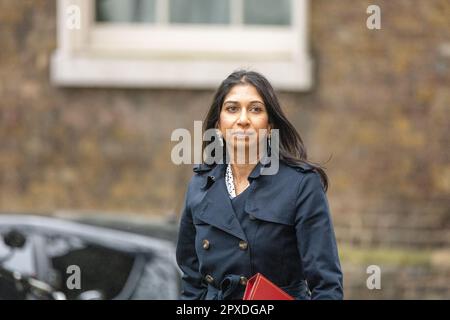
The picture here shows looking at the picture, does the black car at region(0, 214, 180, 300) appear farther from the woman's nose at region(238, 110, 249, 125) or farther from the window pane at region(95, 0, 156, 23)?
the window pane at region(95, 0, 156, 23)

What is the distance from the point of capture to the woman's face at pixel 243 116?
385cm

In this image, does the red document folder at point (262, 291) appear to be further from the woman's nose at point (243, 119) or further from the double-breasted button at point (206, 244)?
the woman's nose at point (243, 119)

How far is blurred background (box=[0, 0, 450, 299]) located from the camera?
34.3 feet

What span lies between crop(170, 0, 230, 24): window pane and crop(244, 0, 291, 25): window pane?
0.76ft

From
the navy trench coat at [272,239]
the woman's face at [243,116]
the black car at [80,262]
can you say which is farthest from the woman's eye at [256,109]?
the black car at [80,262]

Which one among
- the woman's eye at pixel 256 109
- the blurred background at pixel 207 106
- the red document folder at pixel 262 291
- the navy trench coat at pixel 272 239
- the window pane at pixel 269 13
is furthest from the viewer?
the window pane at pixel 269 13

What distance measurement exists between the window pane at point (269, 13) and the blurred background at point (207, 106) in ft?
0.43

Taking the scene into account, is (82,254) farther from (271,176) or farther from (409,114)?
(409,114)

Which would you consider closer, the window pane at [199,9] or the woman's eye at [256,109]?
the woman's eye at [256,109]

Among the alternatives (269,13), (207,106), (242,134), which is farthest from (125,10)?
(242,134)

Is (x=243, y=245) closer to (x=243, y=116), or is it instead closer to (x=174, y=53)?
(x=243, y=116)

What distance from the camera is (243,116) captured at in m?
3.86

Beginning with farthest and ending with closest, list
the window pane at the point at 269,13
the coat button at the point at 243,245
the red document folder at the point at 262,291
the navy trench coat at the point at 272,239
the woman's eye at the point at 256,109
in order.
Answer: the window pane at the point at 269,13
the woman's eye at the point at 256,109
the coat button at the point at 243,245
the navy trench coat at the point at 272,239
the red document folder at the point at 262,291

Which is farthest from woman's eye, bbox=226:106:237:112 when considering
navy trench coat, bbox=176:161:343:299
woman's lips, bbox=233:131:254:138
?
navy trench coat, bbox=176:161:343:299
